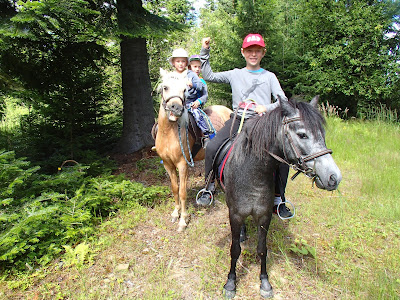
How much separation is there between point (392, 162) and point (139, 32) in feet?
22.3

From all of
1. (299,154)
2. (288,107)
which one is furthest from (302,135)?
(288,107)

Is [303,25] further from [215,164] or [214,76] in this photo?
[215,164]

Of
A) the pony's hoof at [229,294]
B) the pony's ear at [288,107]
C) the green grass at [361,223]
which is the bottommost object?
the pony's hoof at [229,294]

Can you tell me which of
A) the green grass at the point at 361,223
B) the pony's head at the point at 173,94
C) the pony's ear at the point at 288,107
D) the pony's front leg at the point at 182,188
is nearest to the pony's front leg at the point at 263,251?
the green grass at the point at 361,223

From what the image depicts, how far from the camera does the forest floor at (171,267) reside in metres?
2.80

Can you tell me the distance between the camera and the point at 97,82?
6.54m

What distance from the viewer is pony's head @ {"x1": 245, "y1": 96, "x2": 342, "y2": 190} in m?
1.88

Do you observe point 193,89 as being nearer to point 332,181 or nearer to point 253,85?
point 253,85

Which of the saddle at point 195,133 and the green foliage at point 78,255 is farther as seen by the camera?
the saddle at point 195,133

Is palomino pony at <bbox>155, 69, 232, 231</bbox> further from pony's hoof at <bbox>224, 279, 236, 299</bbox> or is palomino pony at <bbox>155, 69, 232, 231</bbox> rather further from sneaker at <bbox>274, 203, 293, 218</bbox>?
sneaker at <bbox>274, 203, 293, 218</bbox>

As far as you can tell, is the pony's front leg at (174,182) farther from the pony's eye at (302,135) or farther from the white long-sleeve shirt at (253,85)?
the pony's eye at (302,135)

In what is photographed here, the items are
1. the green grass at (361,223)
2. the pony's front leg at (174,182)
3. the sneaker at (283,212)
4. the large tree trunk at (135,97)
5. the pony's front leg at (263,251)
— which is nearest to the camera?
the pony's front leg at (263,251)

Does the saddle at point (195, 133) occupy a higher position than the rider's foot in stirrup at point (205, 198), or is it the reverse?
the saddle at point (195, 133)

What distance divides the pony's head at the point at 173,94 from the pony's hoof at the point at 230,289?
2.28m
